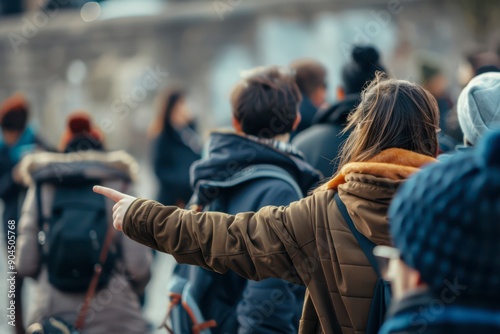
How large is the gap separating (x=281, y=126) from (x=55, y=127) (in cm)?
1251

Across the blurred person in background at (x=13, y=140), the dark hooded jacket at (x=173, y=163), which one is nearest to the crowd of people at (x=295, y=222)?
the blurred person in background at (x=13, y=140)

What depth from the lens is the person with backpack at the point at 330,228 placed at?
8.04 ft

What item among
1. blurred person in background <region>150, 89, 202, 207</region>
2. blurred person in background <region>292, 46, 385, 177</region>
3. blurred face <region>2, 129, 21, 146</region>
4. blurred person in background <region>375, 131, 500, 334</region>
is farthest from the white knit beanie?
blurred face <region>2, 129, 21, 146</region>

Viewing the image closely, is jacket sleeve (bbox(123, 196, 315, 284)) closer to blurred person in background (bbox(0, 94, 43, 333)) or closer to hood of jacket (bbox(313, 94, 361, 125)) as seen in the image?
hood of jacket (bbox(313, 94, 361, 125))

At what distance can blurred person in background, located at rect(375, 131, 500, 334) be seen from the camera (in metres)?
1.58

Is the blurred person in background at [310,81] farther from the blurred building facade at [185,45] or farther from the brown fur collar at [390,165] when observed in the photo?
the blurred building facade at [185,45]

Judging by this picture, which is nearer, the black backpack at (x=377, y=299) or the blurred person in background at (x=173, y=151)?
the black backpack at (x=377, y=299)

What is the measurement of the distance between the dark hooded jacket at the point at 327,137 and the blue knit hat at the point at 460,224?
276cm

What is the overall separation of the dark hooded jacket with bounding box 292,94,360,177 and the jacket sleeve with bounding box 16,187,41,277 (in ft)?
4.53

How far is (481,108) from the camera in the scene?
3.40 m

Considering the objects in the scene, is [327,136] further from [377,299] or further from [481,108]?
[377,299]

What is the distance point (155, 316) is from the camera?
7223mm

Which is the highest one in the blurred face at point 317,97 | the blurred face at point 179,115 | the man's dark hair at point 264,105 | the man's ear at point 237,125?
the man's dark hair at point 264,105

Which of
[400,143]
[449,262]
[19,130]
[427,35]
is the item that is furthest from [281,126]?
[427,35]
